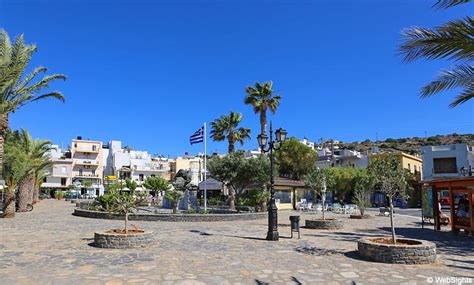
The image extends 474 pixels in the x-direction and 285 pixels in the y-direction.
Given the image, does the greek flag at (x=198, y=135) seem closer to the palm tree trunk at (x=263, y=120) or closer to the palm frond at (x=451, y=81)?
the palm tree trunk at (x=263, y=120)

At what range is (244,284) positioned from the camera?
25.1ft

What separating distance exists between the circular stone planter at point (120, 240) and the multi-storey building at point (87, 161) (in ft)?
248

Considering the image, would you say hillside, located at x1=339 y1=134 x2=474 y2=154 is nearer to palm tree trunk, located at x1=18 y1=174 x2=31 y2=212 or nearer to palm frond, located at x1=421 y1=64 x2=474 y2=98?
palm tree trunk, located at x1=18 y1=174 x2=31 y2=212

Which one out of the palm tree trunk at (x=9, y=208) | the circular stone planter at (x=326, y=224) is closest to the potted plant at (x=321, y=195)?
the circular stone planter at (x=326, y=224)

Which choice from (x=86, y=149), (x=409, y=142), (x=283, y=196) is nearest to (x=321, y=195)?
(x=283, y=196)

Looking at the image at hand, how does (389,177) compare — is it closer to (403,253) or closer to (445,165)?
(403,253)

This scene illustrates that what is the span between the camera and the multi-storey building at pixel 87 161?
84.8m

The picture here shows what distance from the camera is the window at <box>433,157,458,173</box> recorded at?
4769 cm

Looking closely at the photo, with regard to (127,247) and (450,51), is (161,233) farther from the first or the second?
(450,51)

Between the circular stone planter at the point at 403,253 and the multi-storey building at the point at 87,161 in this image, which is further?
the multi-storey building at the point at 87,161

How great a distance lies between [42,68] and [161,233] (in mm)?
11278

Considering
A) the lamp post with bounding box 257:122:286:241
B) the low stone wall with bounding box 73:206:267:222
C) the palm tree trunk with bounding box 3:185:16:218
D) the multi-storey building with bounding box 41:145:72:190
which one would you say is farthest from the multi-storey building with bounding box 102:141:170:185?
the lamp post with bounding box 257:122:286:241

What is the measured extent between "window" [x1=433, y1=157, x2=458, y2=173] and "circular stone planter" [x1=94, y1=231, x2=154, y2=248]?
4512cm

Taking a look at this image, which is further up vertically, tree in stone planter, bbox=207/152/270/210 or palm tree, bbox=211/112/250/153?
palm tree, bbox=211/112/250/153
